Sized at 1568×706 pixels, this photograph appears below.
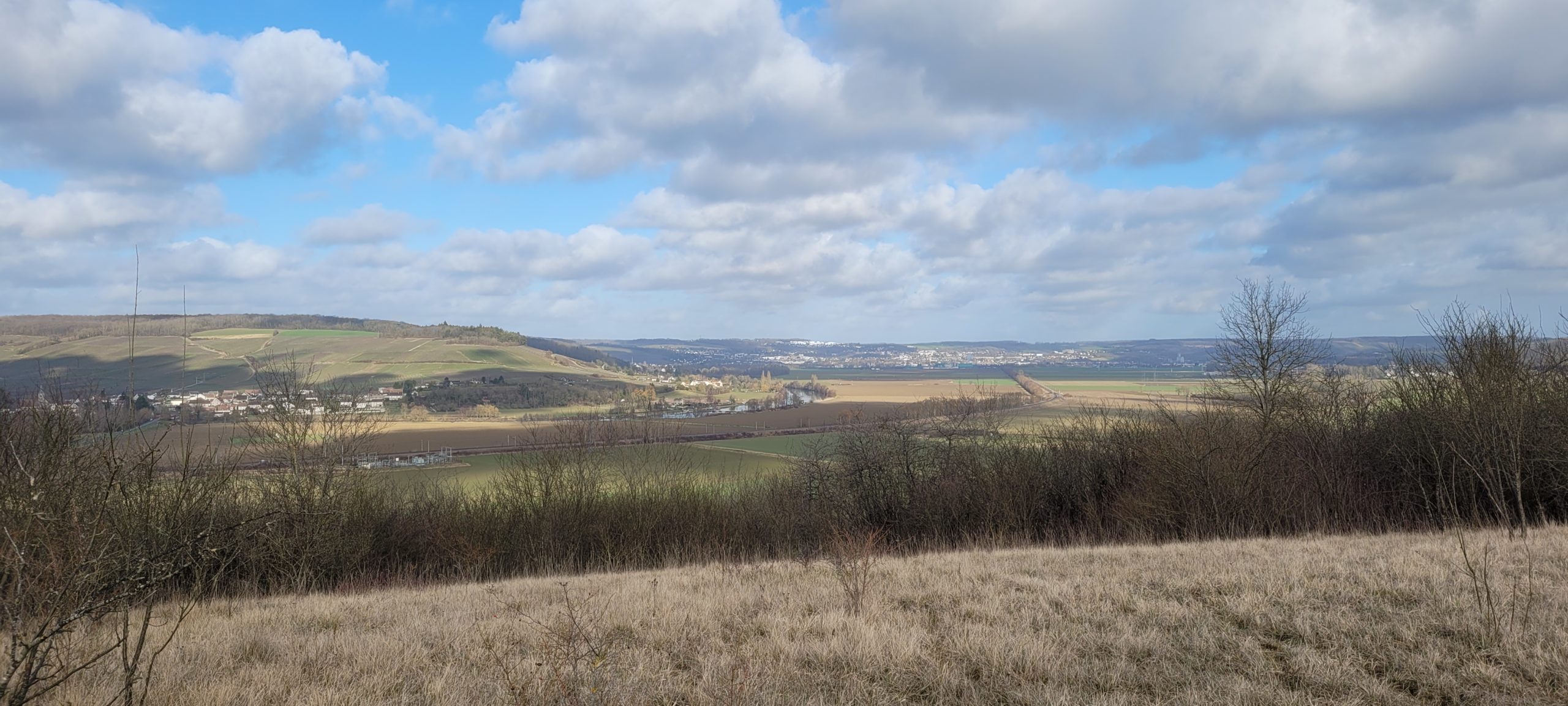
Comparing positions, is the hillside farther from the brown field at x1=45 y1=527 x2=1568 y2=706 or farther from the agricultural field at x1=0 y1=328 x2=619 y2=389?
the brown field at x1=45 y1=527 x2=1568 y2=706

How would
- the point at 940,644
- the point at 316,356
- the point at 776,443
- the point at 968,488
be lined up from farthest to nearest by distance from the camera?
the point at 316,356 → the point at 776,443 → the point at 968,488 → the point at 940,644

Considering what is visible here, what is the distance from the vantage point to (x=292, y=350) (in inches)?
1946

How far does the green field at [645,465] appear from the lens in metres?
30.9

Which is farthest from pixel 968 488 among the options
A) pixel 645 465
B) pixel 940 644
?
pixel 940 644

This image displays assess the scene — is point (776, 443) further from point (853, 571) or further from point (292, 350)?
point (853, 571)

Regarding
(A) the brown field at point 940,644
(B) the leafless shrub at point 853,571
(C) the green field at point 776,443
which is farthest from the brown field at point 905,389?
(A) the brown field at point 940,644

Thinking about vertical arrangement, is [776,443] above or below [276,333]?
below

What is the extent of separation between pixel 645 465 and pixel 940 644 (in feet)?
83.5

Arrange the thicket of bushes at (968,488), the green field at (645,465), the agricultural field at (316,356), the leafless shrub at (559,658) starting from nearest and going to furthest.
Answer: the leafless shrub at (559,658) → the thicket of bushes at (968,488) → the green field at (645,465) → the agricultural field at (316,356)

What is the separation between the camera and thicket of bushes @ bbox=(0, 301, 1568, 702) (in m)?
17.0

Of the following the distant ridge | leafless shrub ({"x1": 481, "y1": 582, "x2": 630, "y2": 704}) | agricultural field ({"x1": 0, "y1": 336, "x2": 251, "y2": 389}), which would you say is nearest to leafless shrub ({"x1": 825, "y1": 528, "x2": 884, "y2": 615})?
leafless shrub ({"x1": 481, "y1": 582, "x2": 630, "y2": 704})

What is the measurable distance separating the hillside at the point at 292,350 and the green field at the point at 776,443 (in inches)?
1027

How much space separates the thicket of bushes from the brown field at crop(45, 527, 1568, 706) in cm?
286

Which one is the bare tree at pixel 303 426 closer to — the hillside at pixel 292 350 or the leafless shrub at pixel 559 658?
the hillside at pixel 292 350
